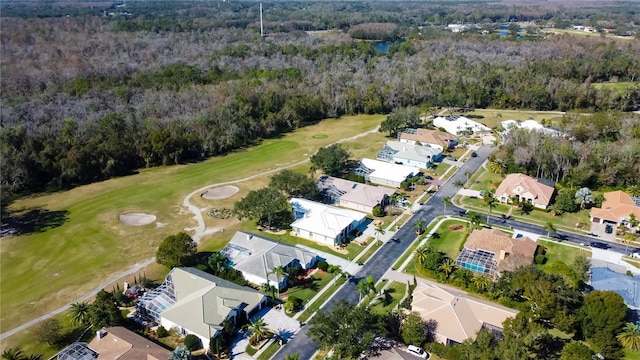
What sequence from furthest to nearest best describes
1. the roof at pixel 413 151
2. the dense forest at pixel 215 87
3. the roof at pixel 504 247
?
the dense forest at pixel 215 87, the roof at pixel 413 151, the roof at pixel 504 247

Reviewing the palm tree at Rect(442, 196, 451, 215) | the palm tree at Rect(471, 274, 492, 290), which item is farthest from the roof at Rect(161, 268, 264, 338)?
the palm tree at Rect(442, 196, 451, 215)

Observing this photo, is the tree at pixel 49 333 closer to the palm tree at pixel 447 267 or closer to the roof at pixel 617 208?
the palm tree at pixel 447 267

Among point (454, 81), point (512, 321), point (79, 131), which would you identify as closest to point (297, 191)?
point (512, 321)

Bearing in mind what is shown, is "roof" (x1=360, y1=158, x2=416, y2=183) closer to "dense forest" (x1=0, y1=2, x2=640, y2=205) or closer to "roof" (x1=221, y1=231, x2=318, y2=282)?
"roof" (x1=221, y1=231, x2=318, y2=282)

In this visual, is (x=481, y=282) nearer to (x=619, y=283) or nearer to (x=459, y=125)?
Result: (x=619, y=283)

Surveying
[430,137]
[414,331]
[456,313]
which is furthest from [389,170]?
[414,331]

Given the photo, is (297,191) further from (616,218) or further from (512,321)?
(616,218)

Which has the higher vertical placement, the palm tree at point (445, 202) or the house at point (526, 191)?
the house at point (526, 191)

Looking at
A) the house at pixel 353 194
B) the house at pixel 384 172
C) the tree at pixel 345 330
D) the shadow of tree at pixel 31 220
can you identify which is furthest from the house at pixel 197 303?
the house at pixel 384 172
